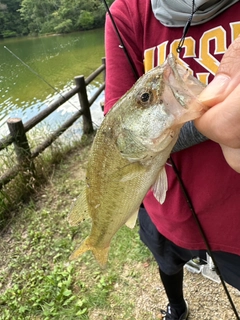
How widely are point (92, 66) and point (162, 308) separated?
14.2 metres

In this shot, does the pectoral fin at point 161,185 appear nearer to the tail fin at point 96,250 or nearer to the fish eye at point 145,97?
the fish eye at point 145,97

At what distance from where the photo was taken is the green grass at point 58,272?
7.95ft

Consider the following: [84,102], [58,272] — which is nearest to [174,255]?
[58,272]

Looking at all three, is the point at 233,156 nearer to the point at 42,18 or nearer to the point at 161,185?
the point at 161,185

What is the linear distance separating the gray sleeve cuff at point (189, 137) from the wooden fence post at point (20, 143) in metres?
3.00

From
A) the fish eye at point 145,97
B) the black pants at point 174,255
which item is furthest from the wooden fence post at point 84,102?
the fish eye at point 145,97

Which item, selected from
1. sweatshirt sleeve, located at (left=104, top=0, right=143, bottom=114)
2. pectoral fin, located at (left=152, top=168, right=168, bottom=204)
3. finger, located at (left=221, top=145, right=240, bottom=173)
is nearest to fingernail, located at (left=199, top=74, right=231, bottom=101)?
finger, located at (left=221, top=145, right=240, bottom=173)

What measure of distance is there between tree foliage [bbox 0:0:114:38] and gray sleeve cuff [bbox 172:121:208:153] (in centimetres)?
2930

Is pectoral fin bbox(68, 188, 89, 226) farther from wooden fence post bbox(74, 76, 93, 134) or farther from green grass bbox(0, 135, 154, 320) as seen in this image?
wooden fence post bbox(74, 76, 93, 134)

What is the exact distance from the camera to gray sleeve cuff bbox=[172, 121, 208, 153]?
1.08 meters

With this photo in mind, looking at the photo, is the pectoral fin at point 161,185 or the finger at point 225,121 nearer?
the finger at point 225,121

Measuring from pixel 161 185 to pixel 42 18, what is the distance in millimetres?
32695

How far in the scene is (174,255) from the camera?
62.5 inches

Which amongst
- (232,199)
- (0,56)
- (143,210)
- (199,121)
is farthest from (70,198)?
(0,56)
